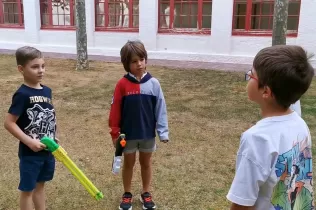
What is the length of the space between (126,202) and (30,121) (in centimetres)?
109

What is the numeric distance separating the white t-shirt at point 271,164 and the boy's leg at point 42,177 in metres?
1.48

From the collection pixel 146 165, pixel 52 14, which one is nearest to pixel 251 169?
pixel 146 165

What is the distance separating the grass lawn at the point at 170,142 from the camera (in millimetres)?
3127

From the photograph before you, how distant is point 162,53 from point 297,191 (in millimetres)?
11230

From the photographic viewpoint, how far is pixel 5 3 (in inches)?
596

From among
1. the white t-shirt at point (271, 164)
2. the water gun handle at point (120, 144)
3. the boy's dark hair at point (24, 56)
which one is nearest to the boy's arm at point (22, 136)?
the boy's dark hair at point (24, 56)

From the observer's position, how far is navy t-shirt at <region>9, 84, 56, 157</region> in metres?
2.24

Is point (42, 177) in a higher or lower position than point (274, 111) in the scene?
lower

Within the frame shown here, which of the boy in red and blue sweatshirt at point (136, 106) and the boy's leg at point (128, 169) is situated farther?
the boy's leg at point (128, 169)

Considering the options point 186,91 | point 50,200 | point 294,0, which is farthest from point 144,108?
point 294,0

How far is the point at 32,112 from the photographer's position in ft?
7.49

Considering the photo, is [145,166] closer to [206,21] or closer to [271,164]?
[271,164]

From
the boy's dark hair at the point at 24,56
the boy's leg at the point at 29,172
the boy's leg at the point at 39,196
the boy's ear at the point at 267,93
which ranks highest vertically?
the boy's dark hair at the point at 24,56

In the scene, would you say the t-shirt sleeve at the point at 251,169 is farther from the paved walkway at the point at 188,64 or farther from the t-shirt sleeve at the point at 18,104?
the paved walkway at the point at 188,64
